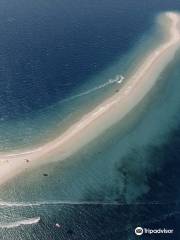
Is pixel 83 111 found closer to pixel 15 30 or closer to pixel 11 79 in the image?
pixel 11 79

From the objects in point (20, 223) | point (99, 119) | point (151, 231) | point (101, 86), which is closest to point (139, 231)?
point (151, 231)

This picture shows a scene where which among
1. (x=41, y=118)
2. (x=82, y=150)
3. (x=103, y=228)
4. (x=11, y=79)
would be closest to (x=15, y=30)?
(x=11, y=79)

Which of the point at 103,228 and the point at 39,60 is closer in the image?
the point at 103,228

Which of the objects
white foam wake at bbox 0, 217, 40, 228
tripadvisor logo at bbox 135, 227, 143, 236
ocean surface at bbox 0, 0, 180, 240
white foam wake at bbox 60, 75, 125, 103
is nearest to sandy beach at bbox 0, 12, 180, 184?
ocean surface at bbox 0, 0, 180, 240

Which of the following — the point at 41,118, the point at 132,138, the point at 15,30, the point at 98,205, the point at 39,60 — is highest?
the point at 15,30

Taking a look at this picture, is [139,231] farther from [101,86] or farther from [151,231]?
[101,86]

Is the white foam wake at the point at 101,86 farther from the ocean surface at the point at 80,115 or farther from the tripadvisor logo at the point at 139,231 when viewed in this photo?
the tripadvisor logo at the point at 139,231

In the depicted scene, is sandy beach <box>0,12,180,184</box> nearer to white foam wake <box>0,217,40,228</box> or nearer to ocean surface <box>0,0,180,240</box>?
ocean surface <box>0,0,180,240</box>
